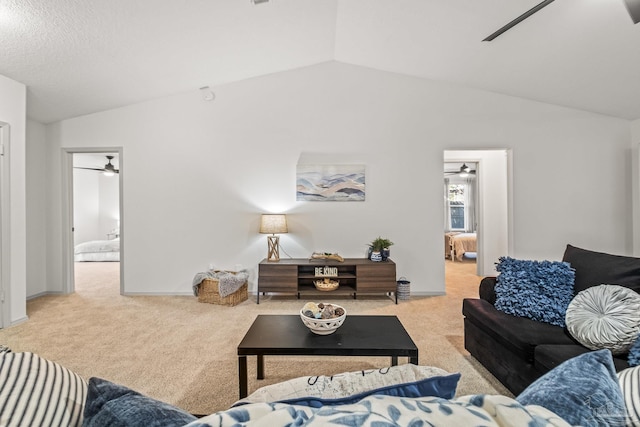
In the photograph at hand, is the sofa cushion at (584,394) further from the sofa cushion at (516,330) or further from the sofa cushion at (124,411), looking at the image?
the sofa cushion at (516,330)

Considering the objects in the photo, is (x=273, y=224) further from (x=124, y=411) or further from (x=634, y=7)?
(x=634, y=7)

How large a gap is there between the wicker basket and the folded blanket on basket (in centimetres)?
5

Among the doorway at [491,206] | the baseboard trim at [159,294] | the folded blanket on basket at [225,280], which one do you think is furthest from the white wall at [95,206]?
the doorway at [491,206]

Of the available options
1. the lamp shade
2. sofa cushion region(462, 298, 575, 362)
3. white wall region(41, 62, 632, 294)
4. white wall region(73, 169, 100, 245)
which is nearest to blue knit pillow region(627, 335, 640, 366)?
sofa cushion region(462, 298, 575, 362)

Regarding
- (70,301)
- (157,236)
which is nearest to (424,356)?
(157,236)

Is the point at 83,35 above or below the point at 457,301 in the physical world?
above

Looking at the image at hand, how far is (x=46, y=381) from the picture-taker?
0.56 metres

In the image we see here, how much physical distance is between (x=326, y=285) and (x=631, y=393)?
3.18 metres

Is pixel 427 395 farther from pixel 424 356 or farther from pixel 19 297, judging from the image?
pixel 19 297

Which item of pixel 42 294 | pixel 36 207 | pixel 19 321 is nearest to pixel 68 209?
pixel 36 207

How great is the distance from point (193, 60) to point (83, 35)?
100 cm

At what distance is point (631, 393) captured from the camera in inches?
23.2

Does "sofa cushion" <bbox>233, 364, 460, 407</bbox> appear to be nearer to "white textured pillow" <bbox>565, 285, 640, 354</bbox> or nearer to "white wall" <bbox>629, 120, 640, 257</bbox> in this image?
"white textured pillow" <bbox>565, 285, 640, 354</bbox>

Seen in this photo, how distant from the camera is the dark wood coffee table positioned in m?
1.64
